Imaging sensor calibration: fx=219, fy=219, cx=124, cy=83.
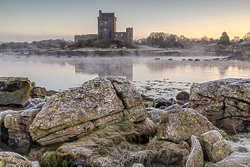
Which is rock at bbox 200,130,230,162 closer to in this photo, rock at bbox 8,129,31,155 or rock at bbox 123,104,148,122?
rock at bbox 123,104,148,122

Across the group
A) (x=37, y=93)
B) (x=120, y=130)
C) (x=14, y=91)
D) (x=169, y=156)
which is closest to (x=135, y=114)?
(x=120, y=130)

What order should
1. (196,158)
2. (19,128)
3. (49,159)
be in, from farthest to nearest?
(19,128) → (49,159) → (196,158)

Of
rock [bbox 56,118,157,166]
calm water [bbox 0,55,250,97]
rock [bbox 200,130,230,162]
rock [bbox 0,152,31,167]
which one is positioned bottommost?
calm water [bbox 0,55,250,97]

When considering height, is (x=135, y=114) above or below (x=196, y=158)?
above

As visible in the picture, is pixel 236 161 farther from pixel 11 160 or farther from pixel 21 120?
pixel 21 120

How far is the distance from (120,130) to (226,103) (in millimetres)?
3779

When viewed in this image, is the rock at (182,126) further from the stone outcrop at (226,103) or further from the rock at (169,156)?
the stone outcrop at (226,103)

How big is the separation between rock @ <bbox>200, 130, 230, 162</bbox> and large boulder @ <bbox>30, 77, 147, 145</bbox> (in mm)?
2793

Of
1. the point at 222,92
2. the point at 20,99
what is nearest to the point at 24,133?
the point at 20,99

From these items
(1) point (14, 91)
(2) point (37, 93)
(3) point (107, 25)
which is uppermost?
(3) point (107, 25)

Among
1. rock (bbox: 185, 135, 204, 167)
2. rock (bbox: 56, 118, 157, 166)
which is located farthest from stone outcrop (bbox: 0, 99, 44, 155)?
rock (bbox: 185, 135, 204, 167)

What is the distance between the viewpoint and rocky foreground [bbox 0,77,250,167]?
16.0ft

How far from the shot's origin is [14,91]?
11719 mm

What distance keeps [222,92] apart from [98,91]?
4.31 metres
